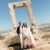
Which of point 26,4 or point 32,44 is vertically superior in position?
point 26,4

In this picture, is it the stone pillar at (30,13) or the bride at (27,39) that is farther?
the stone pillar at (30,13)

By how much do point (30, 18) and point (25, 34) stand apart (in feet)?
19.4

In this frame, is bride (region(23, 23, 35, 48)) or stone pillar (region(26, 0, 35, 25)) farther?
stone pillar (region(26, 0, 35, 25))

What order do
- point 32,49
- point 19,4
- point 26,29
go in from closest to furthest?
point 32,49 < point 26,29 < point 19,4

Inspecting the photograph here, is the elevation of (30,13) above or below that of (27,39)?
above

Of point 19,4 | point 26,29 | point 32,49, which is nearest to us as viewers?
point 32,49

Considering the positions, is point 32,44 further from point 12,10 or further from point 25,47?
point 12,10

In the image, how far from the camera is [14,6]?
1474 cm

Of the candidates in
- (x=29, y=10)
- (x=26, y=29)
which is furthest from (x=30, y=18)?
(x=26, y=29)

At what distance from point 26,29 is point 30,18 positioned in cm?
575

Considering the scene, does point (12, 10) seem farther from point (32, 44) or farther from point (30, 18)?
point (32, 44)

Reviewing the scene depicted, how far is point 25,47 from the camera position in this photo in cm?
911

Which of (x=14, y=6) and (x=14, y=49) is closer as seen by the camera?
(x=14, y=49)

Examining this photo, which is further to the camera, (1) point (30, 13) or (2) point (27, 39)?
(1) point (30, 13)
